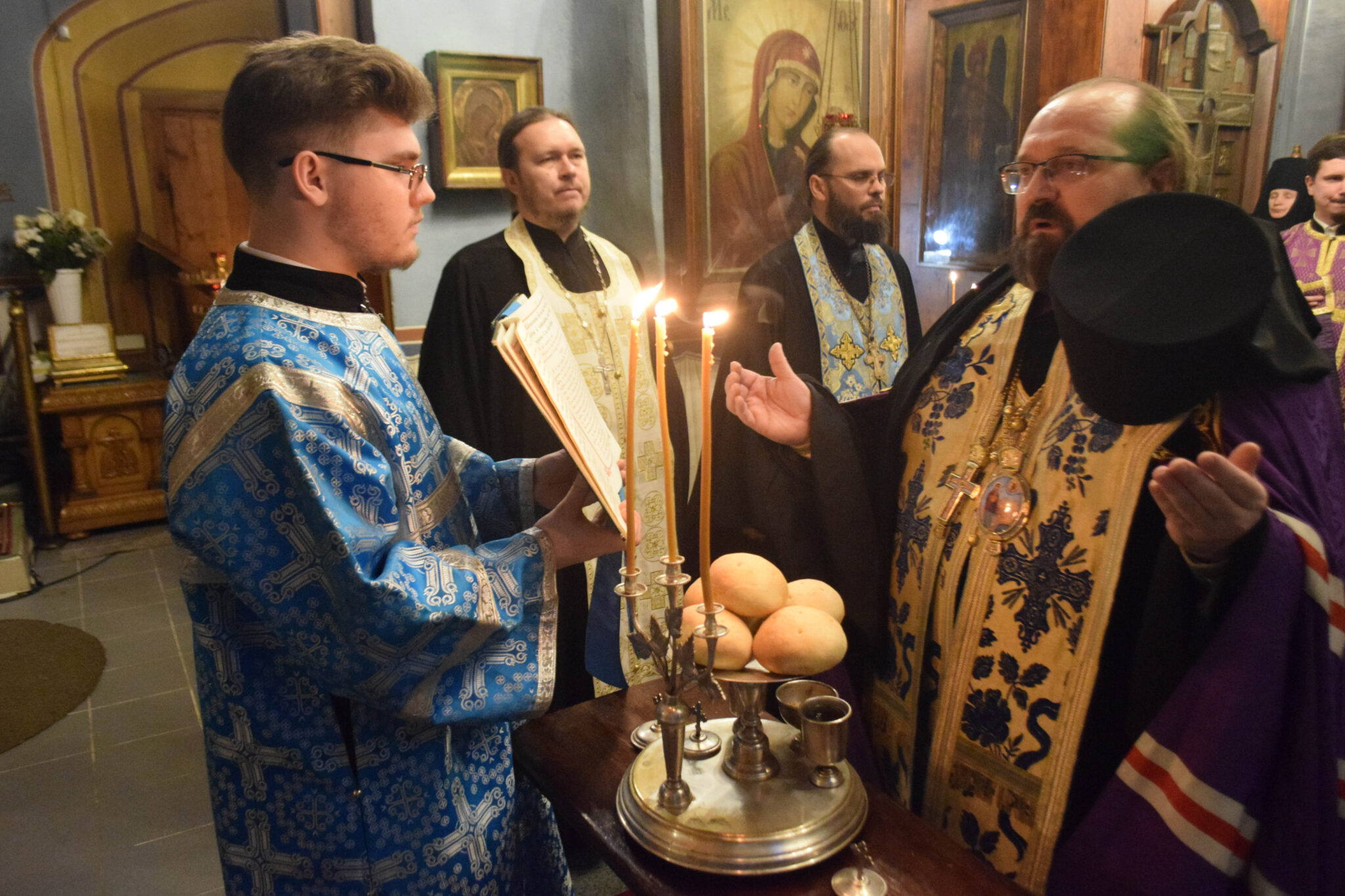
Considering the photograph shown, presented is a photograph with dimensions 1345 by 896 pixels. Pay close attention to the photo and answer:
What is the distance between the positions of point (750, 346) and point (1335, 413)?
216 cm

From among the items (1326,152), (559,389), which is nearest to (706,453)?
(559,389)

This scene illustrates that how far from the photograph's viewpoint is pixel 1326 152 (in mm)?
4566

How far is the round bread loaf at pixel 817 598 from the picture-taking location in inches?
49.4

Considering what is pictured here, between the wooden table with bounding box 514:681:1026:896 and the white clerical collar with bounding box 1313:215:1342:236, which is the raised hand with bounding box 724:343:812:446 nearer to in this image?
the wooden table with bounding box 514:681:1026:896

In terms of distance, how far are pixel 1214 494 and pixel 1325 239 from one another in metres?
4.43

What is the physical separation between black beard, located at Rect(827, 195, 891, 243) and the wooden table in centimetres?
239

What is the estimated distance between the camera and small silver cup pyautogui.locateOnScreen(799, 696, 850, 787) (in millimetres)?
1111

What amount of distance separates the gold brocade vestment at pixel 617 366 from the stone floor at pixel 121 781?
90cm

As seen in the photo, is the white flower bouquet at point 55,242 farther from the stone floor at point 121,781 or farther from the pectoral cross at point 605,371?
the pectoral cross at point 605,371

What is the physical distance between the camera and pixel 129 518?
616 centimetres

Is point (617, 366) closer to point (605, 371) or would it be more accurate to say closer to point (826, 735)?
point (605, 371)

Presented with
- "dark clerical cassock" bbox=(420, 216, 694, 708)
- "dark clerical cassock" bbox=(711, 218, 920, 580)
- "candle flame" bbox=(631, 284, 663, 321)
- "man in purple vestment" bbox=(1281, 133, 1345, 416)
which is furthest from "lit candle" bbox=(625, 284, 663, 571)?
"man in purple vestment" bbox=(1281, 133, 1345, 416)

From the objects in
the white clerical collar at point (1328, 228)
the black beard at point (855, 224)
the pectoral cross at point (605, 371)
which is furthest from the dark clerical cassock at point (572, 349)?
→ the white clerical collar at point (1328, 228)

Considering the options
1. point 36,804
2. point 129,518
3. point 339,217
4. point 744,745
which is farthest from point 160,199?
point 744,745
